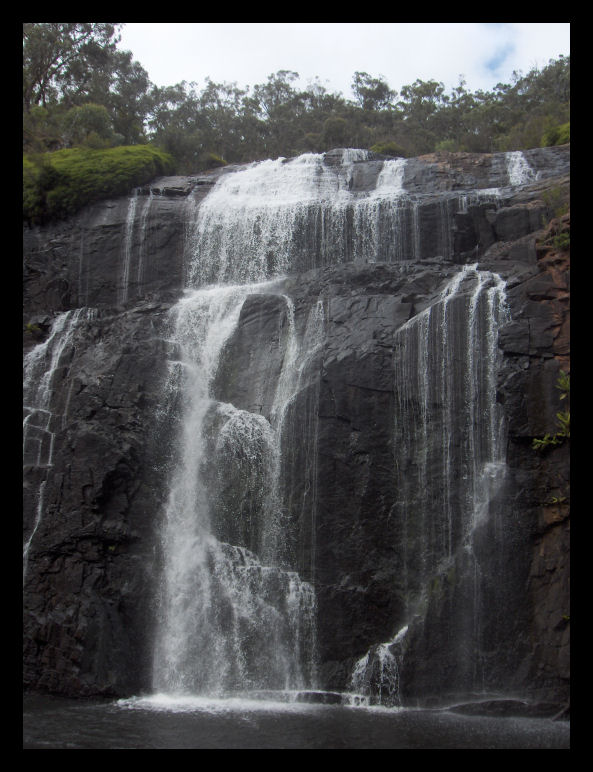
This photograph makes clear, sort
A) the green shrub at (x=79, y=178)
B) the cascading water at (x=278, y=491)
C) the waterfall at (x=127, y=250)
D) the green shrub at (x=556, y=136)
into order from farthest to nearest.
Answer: the green shrub at (x=556, y=136) → the green shrub at (x=79, y=178) → the waterfall at (x=127, y=250) → the cascading water at (x=278, y=491)

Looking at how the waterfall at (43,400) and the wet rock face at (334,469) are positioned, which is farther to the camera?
the waterfall at (43,400)


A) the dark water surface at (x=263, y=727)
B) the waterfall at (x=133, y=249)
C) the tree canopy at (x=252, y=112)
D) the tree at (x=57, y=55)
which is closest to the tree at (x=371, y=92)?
the tree canopy at (x=252, y=112)

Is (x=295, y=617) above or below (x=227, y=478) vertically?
below

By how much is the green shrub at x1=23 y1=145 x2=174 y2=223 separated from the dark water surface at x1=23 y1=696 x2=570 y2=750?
52.4 feet

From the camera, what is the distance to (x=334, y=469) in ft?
51.9

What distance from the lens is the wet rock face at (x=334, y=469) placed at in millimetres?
14078

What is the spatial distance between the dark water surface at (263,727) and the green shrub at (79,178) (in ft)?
52.4

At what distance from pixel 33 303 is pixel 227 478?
979 cm

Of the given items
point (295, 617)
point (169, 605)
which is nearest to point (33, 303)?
point (169, 605)

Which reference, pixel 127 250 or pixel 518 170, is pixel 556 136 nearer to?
pixel 518 170

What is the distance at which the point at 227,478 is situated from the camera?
16625mm

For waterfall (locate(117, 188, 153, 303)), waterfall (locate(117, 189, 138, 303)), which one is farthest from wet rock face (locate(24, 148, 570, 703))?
waterfall (locate(117, 188, 153, 303))

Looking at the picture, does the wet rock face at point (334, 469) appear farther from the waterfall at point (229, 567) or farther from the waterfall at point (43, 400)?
the waterfall at point (229, 567)
